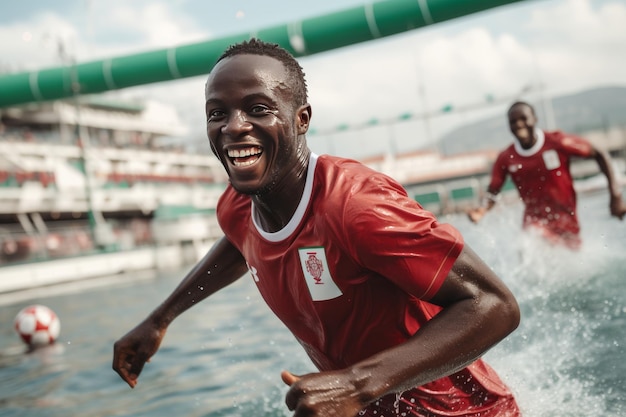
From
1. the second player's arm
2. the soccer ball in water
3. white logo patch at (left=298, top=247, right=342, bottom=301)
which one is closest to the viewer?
white logo patch at (left=298, top=247, right=342, bottom=301)

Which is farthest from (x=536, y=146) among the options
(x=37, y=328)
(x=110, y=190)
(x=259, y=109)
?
(x=110, y=190)

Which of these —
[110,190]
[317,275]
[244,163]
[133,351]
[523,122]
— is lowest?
[110,190]

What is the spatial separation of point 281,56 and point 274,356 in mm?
4654

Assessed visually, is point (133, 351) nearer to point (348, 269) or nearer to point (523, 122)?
point (348, 269)

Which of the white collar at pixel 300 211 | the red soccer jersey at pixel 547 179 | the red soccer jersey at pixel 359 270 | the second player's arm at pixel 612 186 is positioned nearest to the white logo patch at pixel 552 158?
the red soccer jersey at pixel 547 179

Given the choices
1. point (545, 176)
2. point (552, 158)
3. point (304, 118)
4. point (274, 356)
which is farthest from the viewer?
point (545, 176)

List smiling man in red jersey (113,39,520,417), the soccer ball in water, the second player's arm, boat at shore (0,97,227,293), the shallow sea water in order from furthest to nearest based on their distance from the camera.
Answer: boat at shore (0,97,227,293) → the soccer ball in water → the second player's arm → the shallow sea water → smiling man in red jersey (113,39,520,417)

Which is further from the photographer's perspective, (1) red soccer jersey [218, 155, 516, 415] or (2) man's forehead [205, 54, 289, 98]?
(2) man's forehead [205, 54, 289, 98]

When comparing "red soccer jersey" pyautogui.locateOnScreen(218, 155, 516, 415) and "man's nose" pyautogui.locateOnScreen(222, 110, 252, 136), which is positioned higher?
"man's nose" pyautogui.locateOnScreen(222, 110, 252, 136)

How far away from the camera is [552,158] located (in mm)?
7473

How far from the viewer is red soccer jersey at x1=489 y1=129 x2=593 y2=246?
7.47 meters

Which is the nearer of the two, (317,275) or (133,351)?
(317,275)

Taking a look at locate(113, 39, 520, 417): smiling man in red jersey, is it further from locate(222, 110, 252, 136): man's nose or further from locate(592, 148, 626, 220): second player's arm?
locate(592, 148, 626, 220): second player's arm

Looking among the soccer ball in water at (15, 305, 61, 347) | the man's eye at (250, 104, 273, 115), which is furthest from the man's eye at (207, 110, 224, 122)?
the soccer ball in water at (15, 305, 61, 347)
